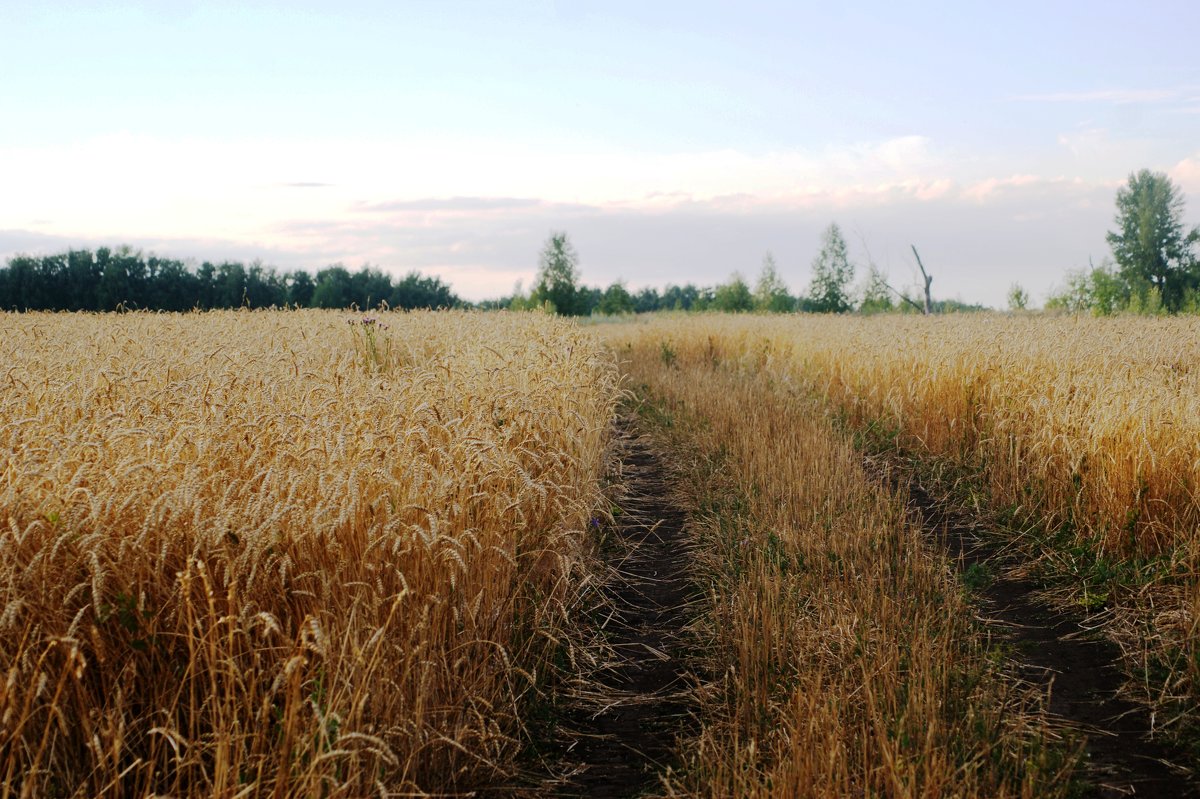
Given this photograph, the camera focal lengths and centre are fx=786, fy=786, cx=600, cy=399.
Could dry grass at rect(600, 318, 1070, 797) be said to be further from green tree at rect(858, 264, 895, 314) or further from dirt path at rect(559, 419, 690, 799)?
green tree at rect(858, 264, 895, 314)

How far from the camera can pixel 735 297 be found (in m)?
59.2

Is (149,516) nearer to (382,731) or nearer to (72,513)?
(72,513)

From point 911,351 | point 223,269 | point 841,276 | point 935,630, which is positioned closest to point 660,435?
point 911,351

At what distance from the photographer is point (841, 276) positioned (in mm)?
52844

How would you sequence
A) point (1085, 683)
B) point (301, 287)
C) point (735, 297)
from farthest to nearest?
point (735, 297) → point (301, 287) → point (1085, 683)

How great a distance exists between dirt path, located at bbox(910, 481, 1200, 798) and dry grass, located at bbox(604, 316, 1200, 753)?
0.49 feet

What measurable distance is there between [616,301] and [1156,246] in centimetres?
3682

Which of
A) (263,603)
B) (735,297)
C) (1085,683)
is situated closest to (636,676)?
(263,603)

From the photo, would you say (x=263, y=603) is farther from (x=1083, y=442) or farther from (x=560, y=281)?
(x=560, y=281)

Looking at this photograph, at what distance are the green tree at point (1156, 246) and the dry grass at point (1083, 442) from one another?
48.6 metres

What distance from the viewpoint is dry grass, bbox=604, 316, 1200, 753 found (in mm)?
4406

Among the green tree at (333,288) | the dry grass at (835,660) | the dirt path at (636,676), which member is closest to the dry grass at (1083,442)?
the dry grass at (835,660)

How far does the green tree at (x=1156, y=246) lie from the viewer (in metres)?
51.3

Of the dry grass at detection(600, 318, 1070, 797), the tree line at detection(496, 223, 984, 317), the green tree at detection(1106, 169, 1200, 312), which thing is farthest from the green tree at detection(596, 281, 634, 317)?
the dry grass at detection(600, 318, 1070, 797)
